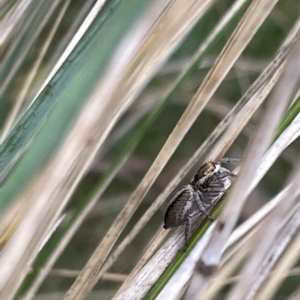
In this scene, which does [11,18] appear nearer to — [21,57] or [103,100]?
[21,57]

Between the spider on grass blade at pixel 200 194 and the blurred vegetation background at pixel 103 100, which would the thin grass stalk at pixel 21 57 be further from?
the spider on grass blade at pixel 200 194

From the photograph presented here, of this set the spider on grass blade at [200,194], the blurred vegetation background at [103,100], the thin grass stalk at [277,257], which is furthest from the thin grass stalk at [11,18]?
the thin grass stalk at [277,257]

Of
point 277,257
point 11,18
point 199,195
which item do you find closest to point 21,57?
point 11,18

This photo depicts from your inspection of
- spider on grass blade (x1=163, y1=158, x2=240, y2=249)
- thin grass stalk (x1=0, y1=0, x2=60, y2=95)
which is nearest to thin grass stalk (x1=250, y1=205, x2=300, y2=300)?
spider on grass blade (x1=163, y1=158, x2=240, y2=249)

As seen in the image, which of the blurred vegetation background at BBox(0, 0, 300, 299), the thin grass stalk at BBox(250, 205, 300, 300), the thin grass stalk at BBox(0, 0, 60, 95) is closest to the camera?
the blurred vegetation background at BBox(0, 0, 300, 299)

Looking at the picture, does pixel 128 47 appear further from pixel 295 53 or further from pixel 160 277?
pixel 160 277

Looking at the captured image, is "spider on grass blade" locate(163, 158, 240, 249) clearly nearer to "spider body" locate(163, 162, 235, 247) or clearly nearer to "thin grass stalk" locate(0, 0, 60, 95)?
"spider body" locate(163, 162, 235, 247)

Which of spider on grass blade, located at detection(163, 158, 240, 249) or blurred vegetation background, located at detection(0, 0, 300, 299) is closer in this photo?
blurred vegetation background, located at detection(0, 0, 300, 299)

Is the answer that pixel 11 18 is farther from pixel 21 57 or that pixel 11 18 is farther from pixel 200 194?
pixel 200 194

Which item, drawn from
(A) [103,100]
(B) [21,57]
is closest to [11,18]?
(B) [21,57]

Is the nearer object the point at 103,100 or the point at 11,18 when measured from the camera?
the point at 103,100
